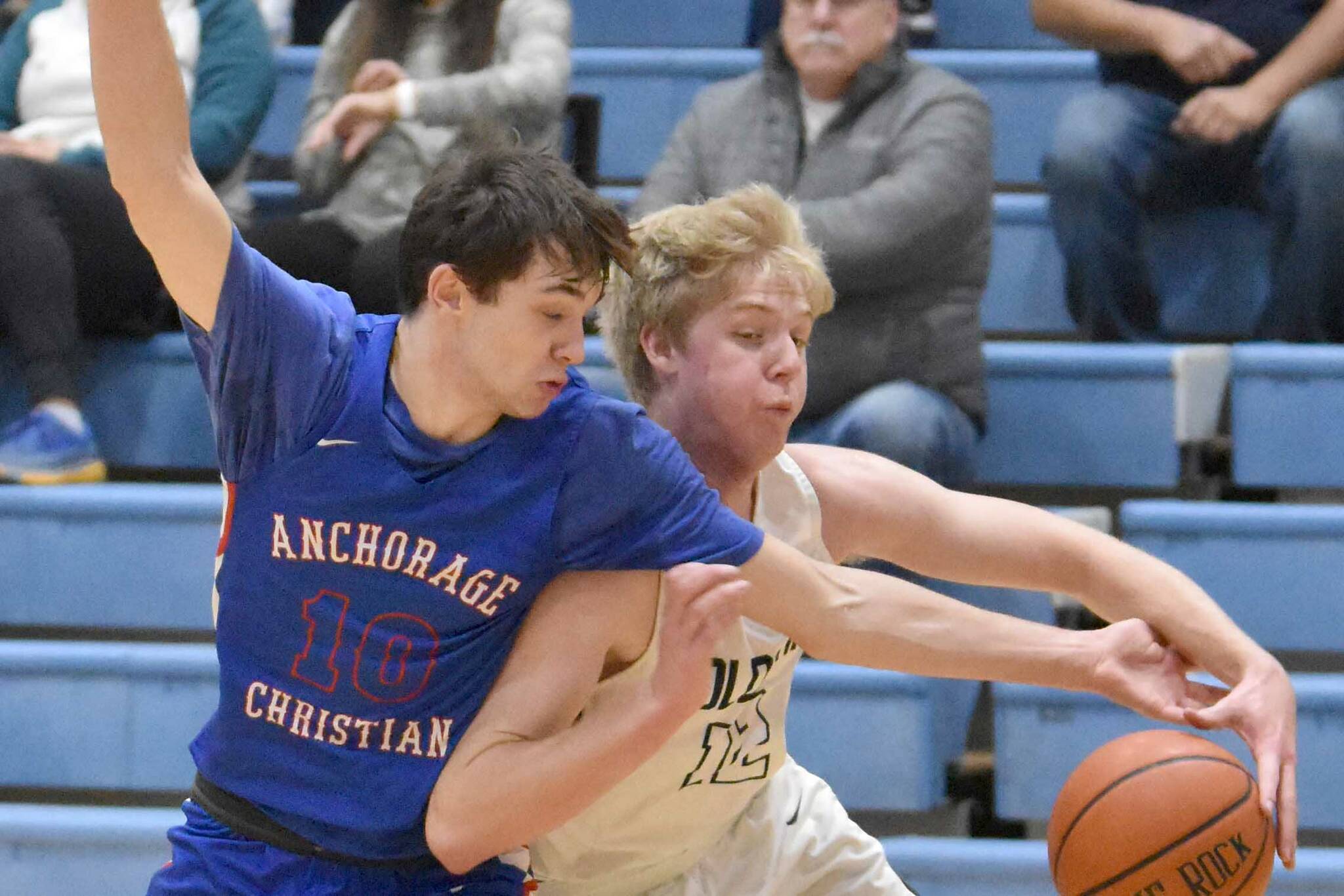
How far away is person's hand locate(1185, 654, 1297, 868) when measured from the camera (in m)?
2.17

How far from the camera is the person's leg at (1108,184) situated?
11.8ft

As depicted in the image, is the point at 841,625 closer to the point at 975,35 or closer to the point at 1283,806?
the point at 1283,806

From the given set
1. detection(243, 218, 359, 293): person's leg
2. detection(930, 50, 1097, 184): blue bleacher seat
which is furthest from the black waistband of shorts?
detection(930, 50, 1097, 184): blue bleacher seat

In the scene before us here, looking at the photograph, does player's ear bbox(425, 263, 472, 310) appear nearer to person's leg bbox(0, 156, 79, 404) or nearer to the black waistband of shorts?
the black waistband of shorts

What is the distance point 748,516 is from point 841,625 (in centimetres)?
23

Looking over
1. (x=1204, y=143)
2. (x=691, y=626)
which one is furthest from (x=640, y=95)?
(x=691, y=626)

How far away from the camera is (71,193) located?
142 inches

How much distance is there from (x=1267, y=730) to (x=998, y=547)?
410 millimetres

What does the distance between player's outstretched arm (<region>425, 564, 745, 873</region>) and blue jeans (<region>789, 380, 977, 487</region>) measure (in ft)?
4.02

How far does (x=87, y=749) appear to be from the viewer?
11.0 feet

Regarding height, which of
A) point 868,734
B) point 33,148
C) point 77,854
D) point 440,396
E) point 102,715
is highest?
point 440,396

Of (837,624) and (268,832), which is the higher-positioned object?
(837,624)

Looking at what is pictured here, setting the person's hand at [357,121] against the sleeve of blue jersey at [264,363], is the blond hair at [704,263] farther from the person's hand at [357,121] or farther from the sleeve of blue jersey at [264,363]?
the person's hand at [357,121]

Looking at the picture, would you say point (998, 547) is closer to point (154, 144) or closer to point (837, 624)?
point (837, 624)
